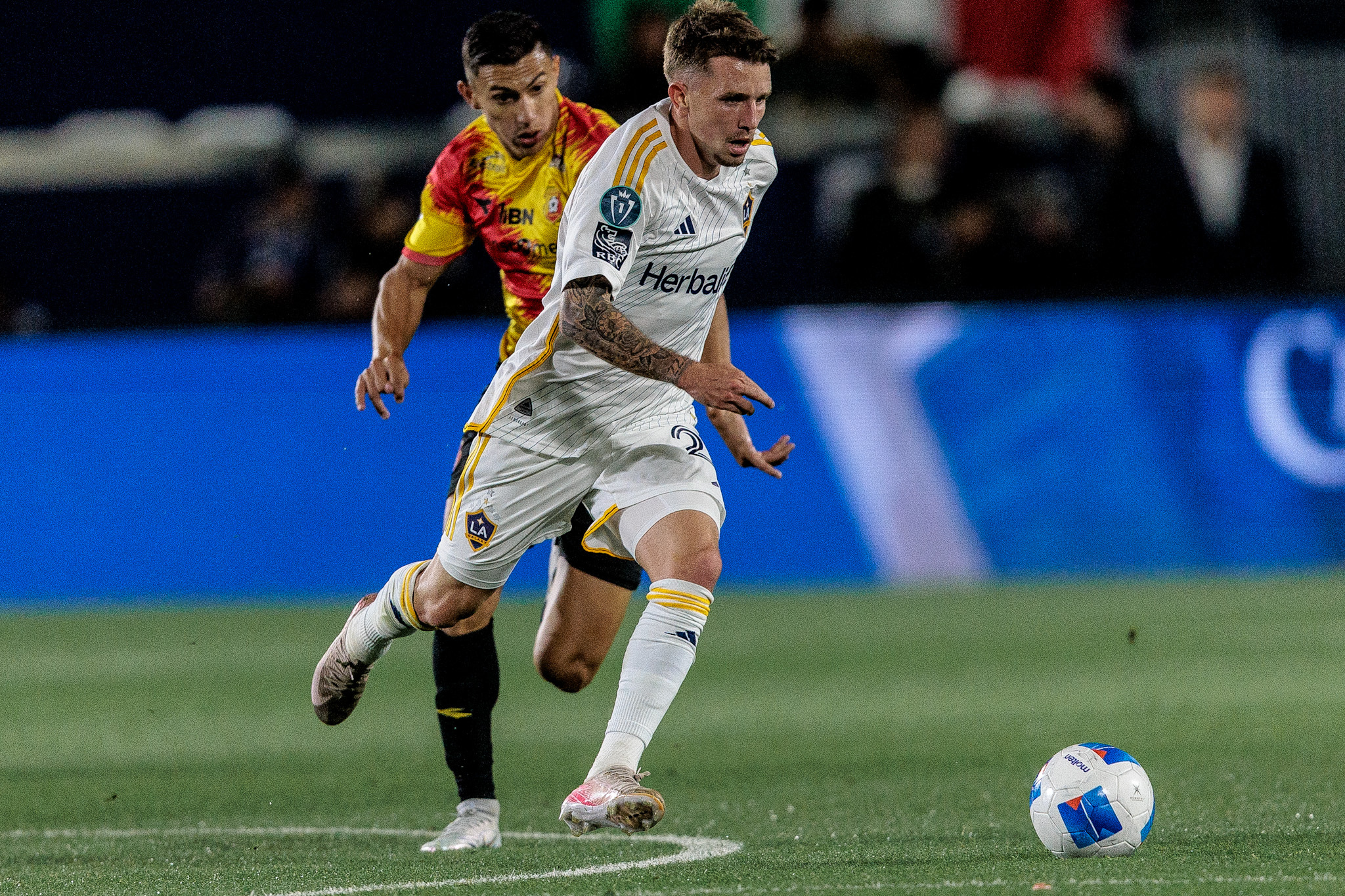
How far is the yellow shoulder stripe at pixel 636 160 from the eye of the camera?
5398mm

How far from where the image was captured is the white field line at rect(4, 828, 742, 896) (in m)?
5.02

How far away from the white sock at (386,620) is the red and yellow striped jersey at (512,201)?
2.75 feet

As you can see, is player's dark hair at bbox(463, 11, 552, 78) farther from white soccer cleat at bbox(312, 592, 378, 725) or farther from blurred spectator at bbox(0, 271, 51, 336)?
blurred spectator at bbox(0, 271, 51, 336)

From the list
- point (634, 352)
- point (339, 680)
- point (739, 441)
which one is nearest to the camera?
point (634, 352)

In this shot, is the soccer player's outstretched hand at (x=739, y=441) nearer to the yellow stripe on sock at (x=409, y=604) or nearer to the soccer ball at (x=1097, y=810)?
the yellow stripe on sock at (x=409, y=604)

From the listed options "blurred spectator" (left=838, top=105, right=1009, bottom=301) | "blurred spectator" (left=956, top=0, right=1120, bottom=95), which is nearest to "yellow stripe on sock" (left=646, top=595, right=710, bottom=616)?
"blurred spectator" (left=838, top=105, right=1009, bottom=301)

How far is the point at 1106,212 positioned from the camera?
13.5 metres

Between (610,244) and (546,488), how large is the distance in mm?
876

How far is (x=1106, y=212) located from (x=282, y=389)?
18.6 ft

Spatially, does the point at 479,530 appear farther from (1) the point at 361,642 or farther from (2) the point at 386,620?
(1) the point at 361,642

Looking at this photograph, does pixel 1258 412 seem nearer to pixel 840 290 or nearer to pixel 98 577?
pixel 840 290

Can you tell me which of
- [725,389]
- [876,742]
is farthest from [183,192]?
[725,389]

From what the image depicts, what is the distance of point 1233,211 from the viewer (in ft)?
43.5

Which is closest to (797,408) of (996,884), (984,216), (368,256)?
(984,216)
